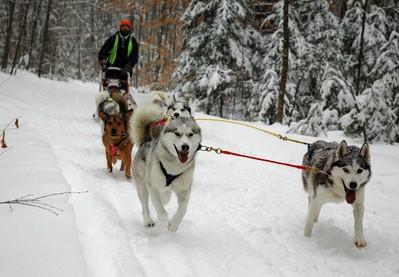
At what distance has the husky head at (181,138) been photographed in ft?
10.6

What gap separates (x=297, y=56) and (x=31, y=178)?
458 inches

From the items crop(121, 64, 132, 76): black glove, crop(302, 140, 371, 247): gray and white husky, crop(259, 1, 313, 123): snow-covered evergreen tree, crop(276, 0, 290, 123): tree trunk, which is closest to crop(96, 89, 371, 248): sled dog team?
crop(302, 140, 371, 247): gray and white husky

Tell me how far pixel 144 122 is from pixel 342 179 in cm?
215

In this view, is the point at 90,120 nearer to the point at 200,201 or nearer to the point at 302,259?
the point at 200,201

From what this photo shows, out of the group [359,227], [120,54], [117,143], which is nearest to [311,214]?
[359,227]

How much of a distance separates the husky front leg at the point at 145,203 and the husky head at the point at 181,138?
58 cm

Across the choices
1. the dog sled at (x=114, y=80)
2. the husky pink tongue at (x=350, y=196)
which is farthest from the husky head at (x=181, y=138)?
the dog sled at (x=114, y=80)

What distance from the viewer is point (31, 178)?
327cm

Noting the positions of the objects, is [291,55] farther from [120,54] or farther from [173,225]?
[173,225]

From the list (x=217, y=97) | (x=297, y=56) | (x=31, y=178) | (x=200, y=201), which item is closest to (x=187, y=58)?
(x=217, y=97)

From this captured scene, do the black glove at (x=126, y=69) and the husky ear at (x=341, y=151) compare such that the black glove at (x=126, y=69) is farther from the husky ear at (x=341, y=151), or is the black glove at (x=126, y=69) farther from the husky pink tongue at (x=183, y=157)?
the husky ear at (x=341, y=151)

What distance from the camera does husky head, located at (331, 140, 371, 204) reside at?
3201mm

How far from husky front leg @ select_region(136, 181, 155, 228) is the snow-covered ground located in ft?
0.27

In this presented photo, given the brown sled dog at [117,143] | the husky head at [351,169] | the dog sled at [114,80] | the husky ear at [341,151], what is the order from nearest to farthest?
the husky head at [351,169]
the husky ear at [341,151]
the brown sled dog at [117,143]
the dog sled at [114,80]
